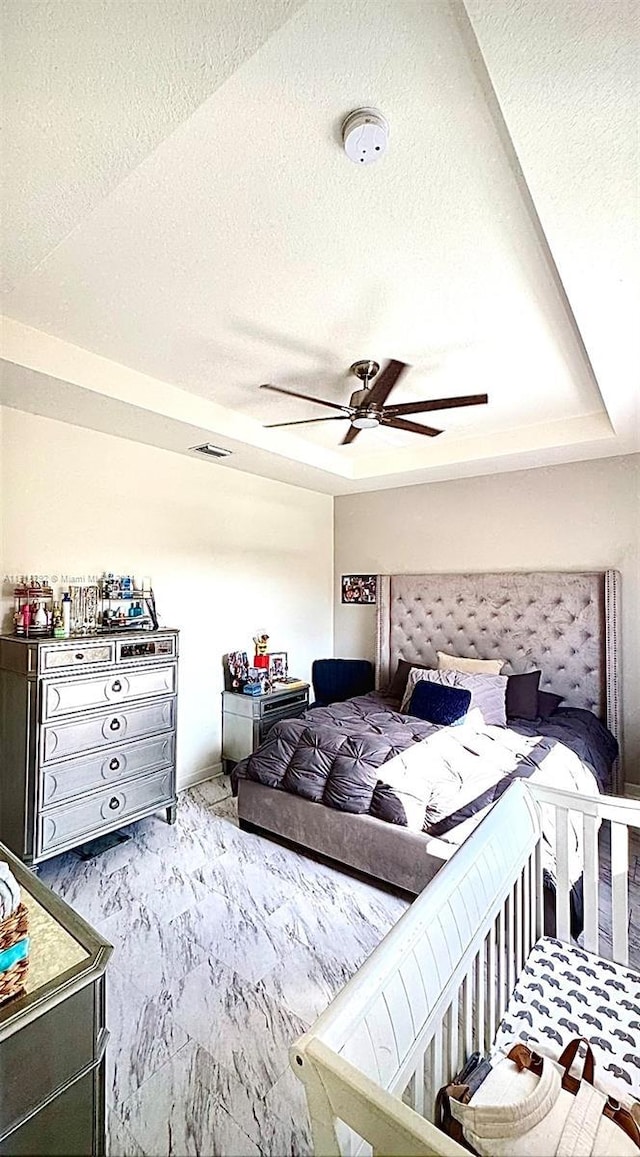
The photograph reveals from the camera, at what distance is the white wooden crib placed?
0.63 m

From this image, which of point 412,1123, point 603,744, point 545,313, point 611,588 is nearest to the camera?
point 412,1123

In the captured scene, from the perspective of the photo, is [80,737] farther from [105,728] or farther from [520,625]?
[520,625]

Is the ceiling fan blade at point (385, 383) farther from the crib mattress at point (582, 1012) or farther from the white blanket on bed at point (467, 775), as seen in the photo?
the crib mattress at point (582, 1012)

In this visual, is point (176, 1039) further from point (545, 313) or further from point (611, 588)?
point (611, 588)

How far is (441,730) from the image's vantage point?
281 cm

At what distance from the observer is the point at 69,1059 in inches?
31.4

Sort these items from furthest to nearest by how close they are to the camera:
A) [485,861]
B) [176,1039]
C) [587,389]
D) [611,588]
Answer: [611,588]
[587,389]
[176,1039]
[485,861]

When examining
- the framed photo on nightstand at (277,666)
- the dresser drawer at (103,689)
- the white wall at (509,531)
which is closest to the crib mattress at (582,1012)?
the dresser drawer at (103,689)

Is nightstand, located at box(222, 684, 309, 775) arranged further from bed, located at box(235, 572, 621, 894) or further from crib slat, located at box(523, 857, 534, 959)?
crib slat, located at box(523, 857, 534, 959)

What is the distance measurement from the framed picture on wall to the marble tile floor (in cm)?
242

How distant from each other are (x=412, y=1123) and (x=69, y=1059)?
581mm

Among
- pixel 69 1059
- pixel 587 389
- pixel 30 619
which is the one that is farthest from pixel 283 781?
pixel 587 389

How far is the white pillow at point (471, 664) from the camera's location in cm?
362

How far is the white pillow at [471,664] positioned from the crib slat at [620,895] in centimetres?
202
